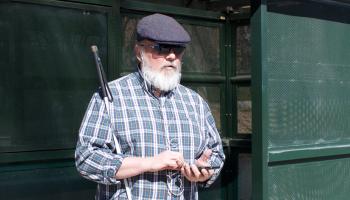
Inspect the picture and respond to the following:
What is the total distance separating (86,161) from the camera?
2.38 m

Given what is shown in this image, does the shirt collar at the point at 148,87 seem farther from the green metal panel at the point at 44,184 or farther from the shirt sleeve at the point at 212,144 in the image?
the green metal panel at the point at 44,184

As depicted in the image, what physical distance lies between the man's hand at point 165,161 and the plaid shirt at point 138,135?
122 mm

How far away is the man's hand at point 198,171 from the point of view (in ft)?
7.98

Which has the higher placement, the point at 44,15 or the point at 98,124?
the point at 44,15

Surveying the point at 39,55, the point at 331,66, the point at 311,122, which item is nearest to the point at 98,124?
the point at 39,55

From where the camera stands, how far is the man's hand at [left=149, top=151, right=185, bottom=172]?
235cm

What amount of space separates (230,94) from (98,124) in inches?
106

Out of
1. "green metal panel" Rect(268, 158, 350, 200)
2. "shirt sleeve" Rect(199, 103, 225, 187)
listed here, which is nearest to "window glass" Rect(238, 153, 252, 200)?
"green metal panel" Rect(268, 158, 350, 200)

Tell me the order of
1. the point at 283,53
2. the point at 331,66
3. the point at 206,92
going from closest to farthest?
the point at 283,53
the point at 331,66
the point at 206,92

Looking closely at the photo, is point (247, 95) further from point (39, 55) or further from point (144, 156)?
point (144, 156)

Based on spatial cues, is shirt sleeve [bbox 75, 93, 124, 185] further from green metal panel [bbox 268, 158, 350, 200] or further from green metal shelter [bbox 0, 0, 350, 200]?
green metal panel [bbox 268, 158, 350, 200]

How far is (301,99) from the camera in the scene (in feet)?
12.1

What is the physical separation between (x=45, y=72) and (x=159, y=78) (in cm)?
141

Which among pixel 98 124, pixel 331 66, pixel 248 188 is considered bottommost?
pixel 248 188
